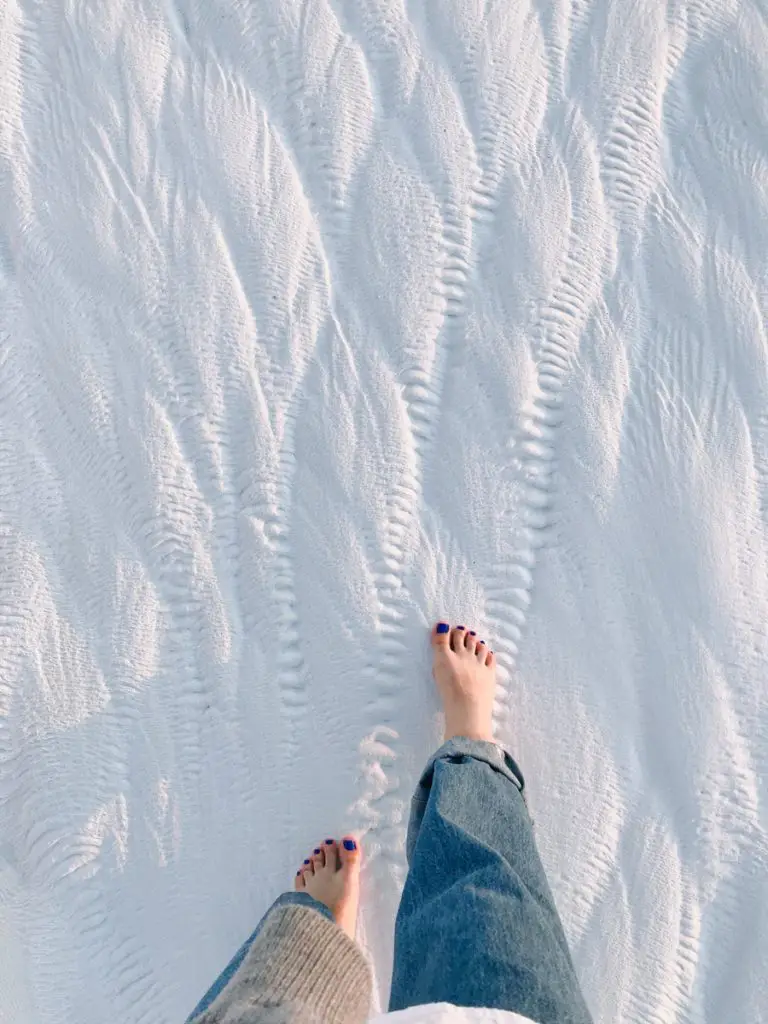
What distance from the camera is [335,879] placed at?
914mm

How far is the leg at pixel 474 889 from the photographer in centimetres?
77

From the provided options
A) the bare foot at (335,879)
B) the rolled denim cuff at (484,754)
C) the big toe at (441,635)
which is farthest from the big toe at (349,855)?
the big toe at (441,635)

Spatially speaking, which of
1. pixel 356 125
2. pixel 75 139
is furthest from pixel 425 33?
pixel 75 139

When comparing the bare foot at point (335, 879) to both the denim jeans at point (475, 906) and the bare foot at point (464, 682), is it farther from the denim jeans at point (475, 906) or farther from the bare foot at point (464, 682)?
the bare foot at point (464, 682)

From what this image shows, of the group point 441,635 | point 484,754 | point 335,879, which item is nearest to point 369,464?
point 441,635

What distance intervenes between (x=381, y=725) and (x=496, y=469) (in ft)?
1.06

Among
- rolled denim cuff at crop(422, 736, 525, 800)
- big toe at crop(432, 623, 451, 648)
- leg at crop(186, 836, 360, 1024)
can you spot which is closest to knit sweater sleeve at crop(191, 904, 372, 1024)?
leg at crop(186, 836, 360, 1024)

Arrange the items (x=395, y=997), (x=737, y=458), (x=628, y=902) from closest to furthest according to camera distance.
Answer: (x=395, y=997) < (x=628, y=902) < (x=737, y=458)

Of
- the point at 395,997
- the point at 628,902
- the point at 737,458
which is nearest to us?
the point at 395,997

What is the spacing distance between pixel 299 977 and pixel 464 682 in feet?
1.09

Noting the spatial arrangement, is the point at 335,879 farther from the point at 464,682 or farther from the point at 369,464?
the point at 369,464

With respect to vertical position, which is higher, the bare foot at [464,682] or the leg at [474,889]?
the bare foot at [464,682]

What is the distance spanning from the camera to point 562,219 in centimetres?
110

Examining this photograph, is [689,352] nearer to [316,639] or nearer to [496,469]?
[496,469]
